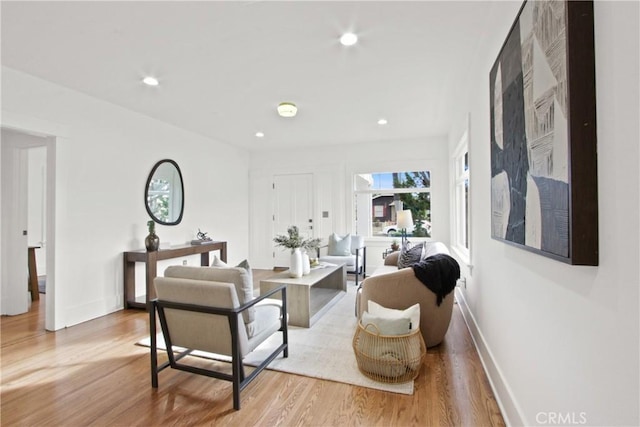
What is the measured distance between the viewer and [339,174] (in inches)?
248

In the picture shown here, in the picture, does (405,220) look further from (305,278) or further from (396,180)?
(305,278)

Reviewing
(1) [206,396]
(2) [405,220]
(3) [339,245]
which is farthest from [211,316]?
(3) [339,245]

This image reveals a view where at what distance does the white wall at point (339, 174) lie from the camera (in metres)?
5.71

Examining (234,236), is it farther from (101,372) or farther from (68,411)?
(68,411)

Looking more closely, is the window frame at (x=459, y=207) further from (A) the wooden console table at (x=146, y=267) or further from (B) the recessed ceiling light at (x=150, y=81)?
(A) the wooden console table at (x=146, y=267)

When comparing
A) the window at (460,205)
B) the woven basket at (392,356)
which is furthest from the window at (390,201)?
the woven basket at (392,356)

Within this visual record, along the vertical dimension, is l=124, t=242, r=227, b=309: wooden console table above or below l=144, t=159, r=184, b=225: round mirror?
below

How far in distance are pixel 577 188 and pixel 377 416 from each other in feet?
5.28

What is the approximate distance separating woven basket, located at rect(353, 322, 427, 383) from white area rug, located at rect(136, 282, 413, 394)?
6cm

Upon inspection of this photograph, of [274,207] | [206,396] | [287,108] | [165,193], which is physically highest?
[287,108]

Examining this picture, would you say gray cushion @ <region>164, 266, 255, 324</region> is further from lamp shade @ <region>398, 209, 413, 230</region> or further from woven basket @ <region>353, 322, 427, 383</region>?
lamp shade @ <region>398, 209, 413, 230</region>

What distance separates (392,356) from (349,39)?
2.44m

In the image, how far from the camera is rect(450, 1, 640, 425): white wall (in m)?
0.80

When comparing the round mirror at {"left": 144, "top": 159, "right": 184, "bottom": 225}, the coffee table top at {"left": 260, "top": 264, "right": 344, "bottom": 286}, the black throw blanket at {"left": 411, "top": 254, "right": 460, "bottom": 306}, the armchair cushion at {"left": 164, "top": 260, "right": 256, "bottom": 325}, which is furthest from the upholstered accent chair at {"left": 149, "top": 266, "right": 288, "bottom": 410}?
the round mirror at {"left": 144, "top": 159, "right": 184, "bottom": 225}
